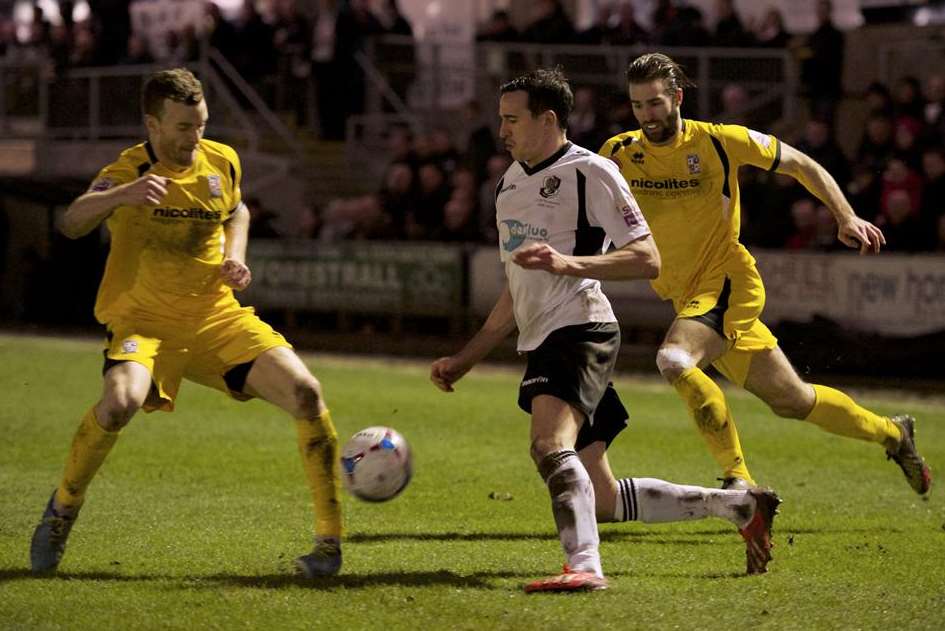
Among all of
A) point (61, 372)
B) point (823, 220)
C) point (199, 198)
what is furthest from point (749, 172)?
point (199, 198)

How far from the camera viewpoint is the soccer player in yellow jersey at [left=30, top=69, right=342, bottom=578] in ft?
22.7

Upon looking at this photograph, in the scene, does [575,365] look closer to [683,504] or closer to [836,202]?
[683,504]

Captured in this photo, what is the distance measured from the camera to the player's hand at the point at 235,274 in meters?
7.12

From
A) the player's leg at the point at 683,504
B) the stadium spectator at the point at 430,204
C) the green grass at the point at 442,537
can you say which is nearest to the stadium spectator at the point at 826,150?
the green grass at the point at 442,537

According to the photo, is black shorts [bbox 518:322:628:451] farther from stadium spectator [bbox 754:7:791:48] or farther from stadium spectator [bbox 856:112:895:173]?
stadium spectator [bbox 754:7:791:48]

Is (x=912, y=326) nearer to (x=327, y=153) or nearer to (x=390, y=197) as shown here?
(x=390, y=197)

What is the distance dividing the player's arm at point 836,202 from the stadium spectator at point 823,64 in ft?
34.7

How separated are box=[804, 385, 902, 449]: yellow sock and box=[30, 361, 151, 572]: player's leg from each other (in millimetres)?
3738

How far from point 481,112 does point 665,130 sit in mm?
14375

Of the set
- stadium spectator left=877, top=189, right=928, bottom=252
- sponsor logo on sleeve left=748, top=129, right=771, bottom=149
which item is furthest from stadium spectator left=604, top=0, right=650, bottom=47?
sponsor logo on sleeve left=748, top=129, right=771, bottom=149

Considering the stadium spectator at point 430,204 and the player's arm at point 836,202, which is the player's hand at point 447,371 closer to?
the player's arm at point 836,202

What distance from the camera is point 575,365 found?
657 cm

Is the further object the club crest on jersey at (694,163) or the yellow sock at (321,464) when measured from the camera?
the club crest on jersey at (694,163)

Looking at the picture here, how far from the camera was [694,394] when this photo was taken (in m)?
7.93
